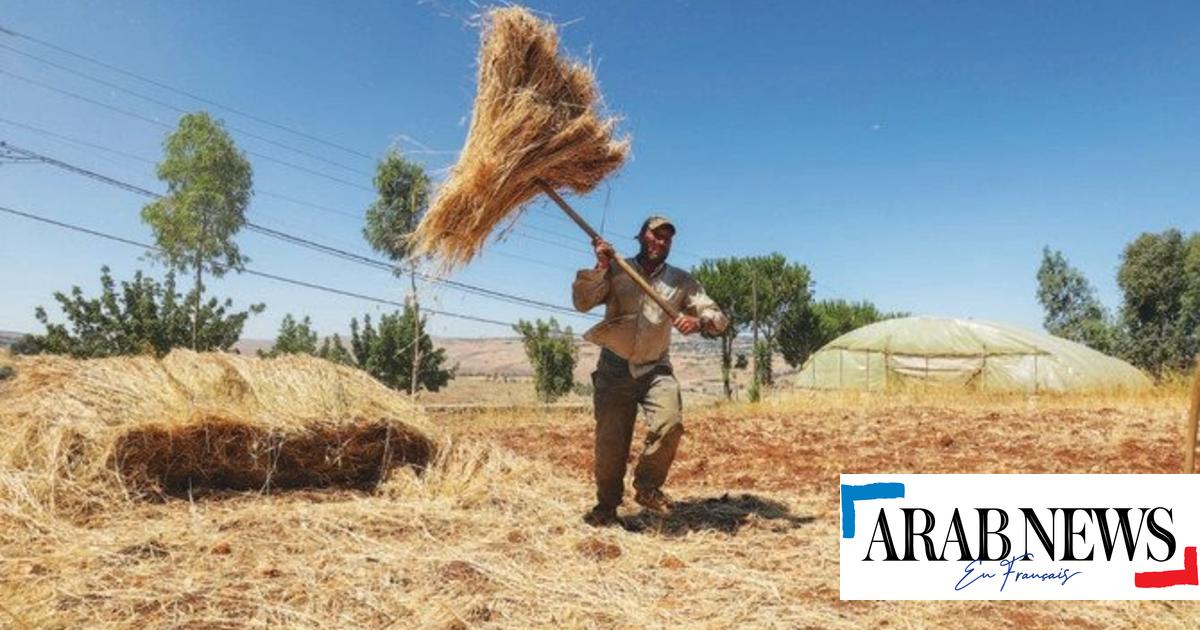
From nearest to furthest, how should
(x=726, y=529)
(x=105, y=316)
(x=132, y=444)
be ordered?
(x=726, y=529) < (x=132, y=444) < (x=105, y=316)

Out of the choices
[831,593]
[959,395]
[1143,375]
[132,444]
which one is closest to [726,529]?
[831,593]

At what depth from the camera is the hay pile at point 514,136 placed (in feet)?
13.6

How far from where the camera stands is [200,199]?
107ft

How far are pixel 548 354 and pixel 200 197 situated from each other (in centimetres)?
1657

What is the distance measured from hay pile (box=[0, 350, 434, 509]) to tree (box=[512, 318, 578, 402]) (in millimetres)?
30141

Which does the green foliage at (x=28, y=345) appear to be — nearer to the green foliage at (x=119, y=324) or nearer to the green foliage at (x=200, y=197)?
the green foliage at (x=119, y=324)

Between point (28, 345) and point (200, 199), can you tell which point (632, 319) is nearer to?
point (28, 345)

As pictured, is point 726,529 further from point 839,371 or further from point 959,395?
point 839,371

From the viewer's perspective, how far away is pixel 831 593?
3.11 metres

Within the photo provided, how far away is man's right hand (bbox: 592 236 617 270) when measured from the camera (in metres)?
4.14

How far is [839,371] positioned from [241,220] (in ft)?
87.4

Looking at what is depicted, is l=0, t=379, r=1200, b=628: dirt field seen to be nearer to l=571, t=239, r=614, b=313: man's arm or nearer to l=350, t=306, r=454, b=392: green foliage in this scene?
l=571, t=239, r=614, b=313: man's arm

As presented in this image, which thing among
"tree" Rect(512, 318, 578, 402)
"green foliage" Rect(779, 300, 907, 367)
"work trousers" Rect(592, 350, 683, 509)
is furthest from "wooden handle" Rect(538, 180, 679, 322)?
"green foliage" Rect(779, 300, 907, 367)

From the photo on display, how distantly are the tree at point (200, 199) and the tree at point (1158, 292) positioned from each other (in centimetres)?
4564
